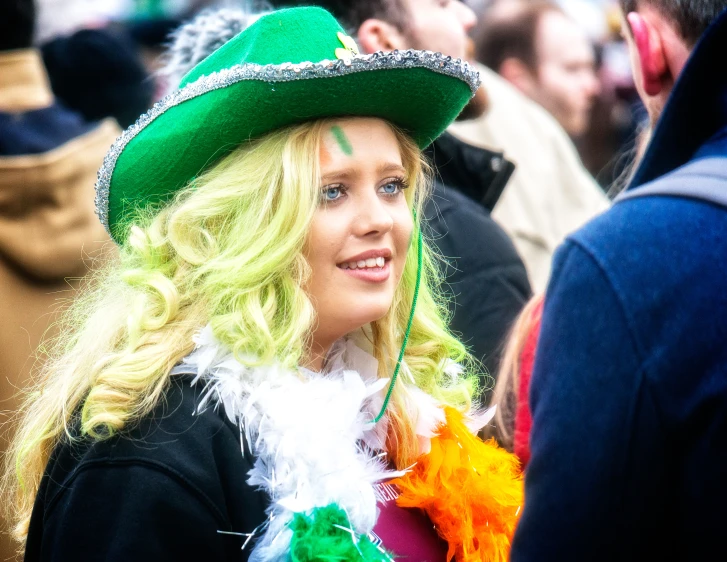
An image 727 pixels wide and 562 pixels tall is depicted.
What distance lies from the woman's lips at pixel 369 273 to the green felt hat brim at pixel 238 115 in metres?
0.33

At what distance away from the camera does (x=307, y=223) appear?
6.07ft

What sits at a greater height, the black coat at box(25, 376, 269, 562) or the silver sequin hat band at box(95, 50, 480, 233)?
the silver sequin hat band at box(95, 50, 480, 233)

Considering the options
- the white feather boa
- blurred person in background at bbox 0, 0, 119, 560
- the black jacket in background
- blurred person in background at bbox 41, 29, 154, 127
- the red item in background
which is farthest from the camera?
blurred person in background at bbox 41, 29, 154, 127

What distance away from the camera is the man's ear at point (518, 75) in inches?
201

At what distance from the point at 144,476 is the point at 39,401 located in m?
0.47

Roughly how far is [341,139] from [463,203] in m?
1.02

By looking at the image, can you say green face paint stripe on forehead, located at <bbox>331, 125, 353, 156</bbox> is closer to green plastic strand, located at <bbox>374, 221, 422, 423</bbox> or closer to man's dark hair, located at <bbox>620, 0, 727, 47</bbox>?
green plastic strand, located at <bbox>374, 221, 422, 423</bbox>

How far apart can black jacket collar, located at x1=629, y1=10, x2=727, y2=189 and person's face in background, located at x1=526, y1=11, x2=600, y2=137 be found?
3697 mm

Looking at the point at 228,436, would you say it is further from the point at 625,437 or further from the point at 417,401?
the point at 625,437

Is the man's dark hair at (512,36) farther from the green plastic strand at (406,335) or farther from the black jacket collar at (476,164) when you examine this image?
the green plastic strand at (406,335)

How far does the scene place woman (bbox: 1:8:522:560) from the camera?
1714mm

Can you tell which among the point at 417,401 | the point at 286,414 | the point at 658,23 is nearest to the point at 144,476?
the point at 286,414

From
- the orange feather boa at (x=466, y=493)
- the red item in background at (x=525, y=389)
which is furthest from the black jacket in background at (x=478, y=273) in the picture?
the orange feather boa at (x=466, y=493)

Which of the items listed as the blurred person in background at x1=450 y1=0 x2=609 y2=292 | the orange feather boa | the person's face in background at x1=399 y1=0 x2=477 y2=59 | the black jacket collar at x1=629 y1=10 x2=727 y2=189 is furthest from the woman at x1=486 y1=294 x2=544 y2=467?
the blurred person in background at x1=450 y1=0 x2=609 y2=292
